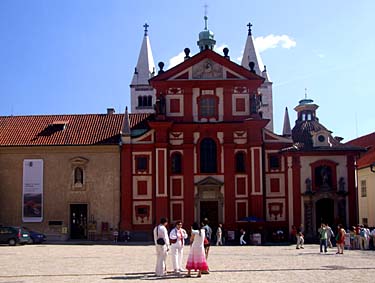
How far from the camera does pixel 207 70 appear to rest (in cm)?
4916

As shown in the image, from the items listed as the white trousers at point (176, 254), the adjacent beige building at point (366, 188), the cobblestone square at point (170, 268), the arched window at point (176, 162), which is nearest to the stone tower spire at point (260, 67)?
the adjacent beige building at point (366, 188)

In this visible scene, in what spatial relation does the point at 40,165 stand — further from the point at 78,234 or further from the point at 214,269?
the point at 214,269

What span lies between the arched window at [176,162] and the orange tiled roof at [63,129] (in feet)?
15.6

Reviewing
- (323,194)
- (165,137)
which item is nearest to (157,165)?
(165,137)

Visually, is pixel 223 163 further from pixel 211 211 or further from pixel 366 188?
pixel 366 188

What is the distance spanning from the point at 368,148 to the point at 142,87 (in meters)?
31.9

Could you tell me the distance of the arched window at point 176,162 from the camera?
48562 millimetres

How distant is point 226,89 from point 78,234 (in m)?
16.6

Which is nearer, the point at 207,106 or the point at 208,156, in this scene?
the point at 208,156

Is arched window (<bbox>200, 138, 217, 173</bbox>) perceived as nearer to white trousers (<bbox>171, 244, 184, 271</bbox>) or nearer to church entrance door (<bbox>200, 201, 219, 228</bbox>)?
church entrance door (<bbox>200, 201, 219, 228</bbox>)

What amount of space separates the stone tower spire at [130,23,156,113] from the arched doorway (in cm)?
3130

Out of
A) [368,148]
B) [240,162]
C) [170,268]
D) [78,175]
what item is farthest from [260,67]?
[170,268]

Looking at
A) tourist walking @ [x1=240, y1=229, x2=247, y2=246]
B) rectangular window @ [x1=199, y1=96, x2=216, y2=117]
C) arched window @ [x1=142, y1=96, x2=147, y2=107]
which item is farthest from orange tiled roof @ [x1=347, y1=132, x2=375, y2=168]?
arched window @ [x1=142, y1=96, x2=147, y2=107]

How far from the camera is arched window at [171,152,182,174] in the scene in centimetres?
4856
